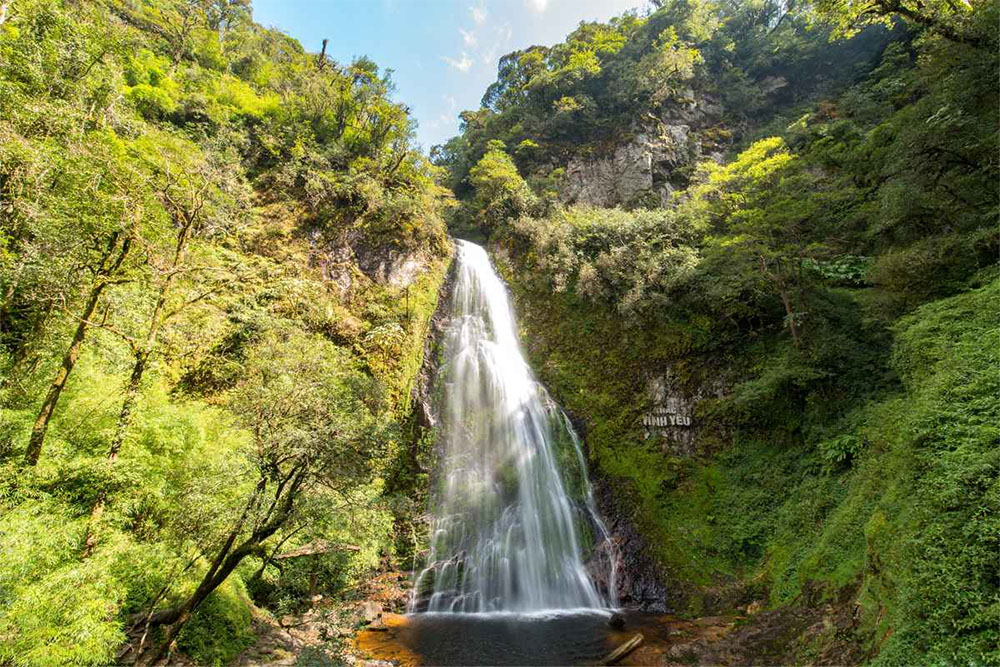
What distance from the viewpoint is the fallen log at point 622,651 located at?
7.82 metres

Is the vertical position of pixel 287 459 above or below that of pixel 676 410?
below

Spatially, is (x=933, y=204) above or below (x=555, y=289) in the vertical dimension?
below

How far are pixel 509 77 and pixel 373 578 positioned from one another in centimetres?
3893

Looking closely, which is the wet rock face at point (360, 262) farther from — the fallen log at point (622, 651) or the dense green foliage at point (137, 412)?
the fallen log at point (622, 651)

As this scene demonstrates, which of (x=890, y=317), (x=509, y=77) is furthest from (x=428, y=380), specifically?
(x=509, y=77)

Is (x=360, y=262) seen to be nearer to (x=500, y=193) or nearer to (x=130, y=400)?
(x=500, y=193)

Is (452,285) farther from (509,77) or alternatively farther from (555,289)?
(509,77)

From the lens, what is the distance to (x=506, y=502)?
13.4 m

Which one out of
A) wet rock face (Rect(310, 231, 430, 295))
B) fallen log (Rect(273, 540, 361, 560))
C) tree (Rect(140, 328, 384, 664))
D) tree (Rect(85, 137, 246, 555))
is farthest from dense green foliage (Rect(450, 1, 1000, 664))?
tree (Rect(85, 137, 246, 555))

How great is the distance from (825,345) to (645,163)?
61.0 ft

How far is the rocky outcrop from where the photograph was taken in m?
26.9

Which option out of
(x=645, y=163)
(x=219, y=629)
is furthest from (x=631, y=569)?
(x=645, y=163)

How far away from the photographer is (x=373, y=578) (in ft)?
38.7

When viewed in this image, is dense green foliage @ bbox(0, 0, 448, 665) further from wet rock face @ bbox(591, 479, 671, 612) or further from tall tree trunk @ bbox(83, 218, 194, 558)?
wet rock face @ bbox(591, 479, 671, 612)
